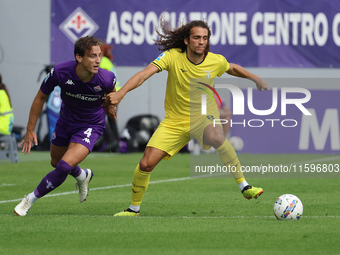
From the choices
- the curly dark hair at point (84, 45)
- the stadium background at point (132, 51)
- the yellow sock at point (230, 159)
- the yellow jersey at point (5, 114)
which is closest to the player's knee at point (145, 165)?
the yellow sock at point (230, 159)

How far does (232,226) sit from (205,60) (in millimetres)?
2063

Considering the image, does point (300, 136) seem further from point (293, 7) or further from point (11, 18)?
point (11, 18)

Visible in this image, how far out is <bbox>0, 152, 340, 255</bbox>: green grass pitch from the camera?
229 inches

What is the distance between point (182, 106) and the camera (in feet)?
26.6

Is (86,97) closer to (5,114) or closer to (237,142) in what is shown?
(5,114)

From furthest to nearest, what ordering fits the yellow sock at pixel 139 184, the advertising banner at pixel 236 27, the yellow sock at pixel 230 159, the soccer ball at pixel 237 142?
the advertising banner at pixel 236 27 → the soccer ball at pixel 237 142 → the yellow sock at pixel 230 159 → the yellow sock at pixel 139 184

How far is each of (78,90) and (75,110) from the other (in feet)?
1.09

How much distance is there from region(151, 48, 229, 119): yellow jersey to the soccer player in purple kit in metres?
0.64

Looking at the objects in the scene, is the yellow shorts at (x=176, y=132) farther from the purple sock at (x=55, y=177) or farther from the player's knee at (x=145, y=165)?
the purple sock at (x=55, y=177)

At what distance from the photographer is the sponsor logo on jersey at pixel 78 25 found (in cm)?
2041

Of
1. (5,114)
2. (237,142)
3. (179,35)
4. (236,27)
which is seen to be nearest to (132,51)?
(236,27)

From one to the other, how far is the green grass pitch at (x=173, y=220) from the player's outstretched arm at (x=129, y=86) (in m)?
1.18

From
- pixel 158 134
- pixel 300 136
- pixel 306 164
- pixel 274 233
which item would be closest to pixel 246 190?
pixel 158 134

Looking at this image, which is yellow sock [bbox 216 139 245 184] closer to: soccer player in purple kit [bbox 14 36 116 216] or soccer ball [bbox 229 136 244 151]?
soccer player in purple kit [bbox 14 36 116 216]
